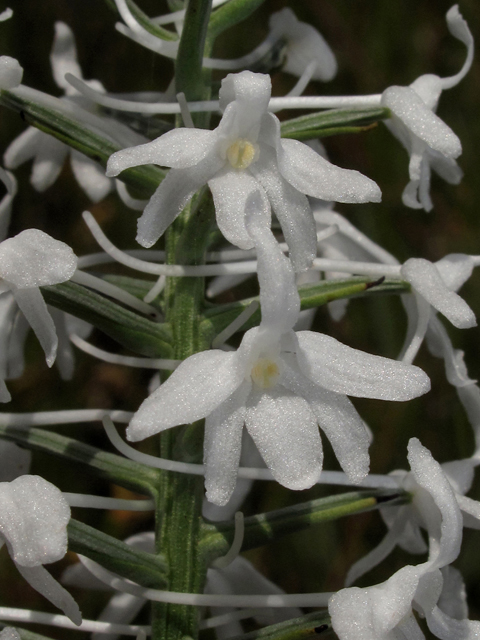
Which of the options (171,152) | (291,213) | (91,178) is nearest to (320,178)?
(291,213)

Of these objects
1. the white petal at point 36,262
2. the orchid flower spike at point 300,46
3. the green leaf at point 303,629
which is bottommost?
the green leaf at point 303,629

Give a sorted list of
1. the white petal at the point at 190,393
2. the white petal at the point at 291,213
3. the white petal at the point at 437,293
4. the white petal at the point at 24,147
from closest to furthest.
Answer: the white petal at the point at 190,393
the white petal at the point at 291,213
the white petal at the point at 437,293
the white petal at the point at 24,147

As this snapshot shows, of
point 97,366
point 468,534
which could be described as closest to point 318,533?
point 468,534

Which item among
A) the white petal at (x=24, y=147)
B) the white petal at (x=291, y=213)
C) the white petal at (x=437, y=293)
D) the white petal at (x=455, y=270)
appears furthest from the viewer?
the white petal at (x=24, y=147)

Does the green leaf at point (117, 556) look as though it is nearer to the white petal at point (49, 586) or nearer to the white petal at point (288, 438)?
the white petal at point (49, 586)

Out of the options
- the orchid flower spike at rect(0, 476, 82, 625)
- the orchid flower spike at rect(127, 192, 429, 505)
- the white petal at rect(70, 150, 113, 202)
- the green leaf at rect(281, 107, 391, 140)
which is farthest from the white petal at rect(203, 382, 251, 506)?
the white petal at rect(70, 150, 113, 202)

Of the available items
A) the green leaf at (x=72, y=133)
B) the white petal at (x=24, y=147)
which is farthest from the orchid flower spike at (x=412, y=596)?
the white petal at (x=24, y=147)

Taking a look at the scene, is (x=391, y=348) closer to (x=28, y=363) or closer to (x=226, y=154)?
(x=28, y=363)
